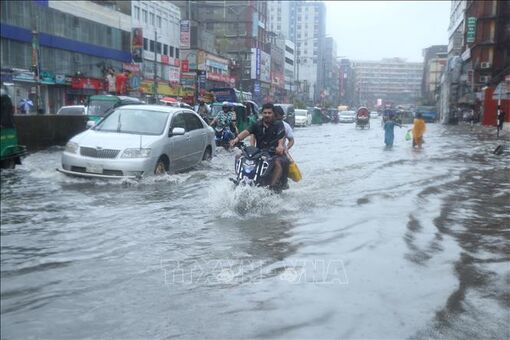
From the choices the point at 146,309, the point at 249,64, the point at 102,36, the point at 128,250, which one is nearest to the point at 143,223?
the point at 128,250

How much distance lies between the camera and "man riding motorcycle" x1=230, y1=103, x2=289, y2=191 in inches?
333

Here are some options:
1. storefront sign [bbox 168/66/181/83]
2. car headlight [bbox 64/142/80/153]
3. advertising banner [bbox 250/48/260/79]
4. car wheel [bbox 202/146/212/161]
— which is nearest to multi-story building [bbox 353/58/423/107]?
advertising banner [bbox 250/48/260/79]

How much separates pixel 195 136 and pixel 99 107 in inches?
366

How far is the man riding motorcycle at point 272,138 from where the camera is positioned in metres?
8.46

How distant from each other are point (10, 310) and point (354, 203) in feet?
20.6

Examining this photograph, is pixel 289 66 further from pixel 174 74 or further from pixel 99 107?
pixel 99 107

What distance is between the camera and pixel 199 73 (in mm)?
57906

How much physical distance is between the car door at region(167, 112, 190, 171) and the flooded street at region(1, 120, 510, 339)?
741mm

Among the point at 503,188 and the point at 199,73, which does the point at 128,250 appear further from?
the point at 199,73

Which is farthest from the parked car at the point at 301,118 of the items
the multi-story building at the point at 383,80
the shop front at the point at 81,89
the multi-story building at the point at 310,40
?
the multi-story building at the point at 383,80

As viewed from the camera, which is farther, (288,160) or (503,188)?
(503,188)

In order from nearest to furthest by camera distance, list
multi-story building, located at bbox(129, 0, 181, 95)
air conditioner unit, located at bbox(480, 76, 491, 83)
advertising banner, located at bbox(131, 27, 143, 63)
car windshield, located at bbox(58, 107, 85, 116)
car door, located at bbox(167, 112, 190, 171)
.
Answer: car door, located at bbox(167, 112, 190, 171) < car windshield, located at bbox(58, 107, 85, 116) < advertising banner, located at bbox(131, 27, 143, 63) < multi-story building, located at bbox(129, 0, 181, 95) < air conditioner unit, located at bbox(480, 76, 491, 83)

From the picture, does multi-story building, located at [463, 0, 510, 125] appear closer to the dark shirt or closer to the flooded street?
the flooded street

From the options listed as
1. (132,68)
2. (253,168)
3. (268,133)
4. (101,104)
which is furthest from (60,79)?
(253,168)
